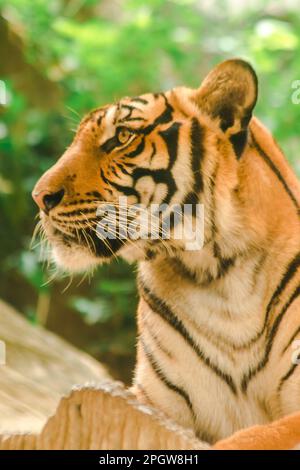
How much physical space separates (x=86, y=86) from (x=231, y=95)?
13.5ft

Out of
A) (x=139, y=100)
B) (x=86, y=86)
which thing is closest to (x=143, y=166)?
(x=139, y=100)

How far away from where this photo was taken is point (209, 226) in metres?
1.84

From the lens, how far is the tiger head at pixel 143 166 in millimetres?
1838

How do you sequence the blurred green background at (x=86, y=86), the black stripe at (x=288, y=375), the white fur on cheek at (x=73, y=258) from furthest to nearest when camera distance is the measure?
the blurred green background at (x=86, y=86) → the white fur on cheek at (x=73, y=258) → the black stripe at (x=288, y=375)

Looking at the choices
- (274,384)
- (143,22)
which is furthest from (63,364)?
(143,22)

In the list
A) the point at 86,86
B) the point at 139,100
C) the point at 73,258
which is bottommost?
the point at 73,258

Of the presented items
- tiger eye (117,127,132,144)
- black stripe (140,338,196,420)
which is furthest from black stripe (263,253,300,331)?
tiger eye (117,127,132,144)

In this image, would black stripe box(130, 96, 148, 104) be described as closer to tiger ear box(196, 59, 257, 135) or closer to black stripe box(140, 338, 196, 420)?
tiger ear box(196, 59, 257, 135)

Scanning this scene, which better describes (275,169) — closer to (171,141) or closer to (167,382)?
(171,141)

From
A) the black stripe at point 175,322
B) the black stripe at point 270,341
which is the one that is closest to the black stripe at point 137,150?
the black stripe at point 175,322

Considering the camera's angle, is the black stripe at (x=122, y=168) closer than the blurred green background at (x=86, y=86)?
Yes

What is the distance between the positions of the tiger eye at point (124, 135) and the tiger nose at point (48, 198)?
0.19 metres

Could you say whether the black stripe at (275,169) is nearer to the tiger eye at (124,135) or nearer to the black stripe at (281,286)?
the black stripe at (281,286)

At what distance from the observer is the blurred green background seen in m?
5.12
